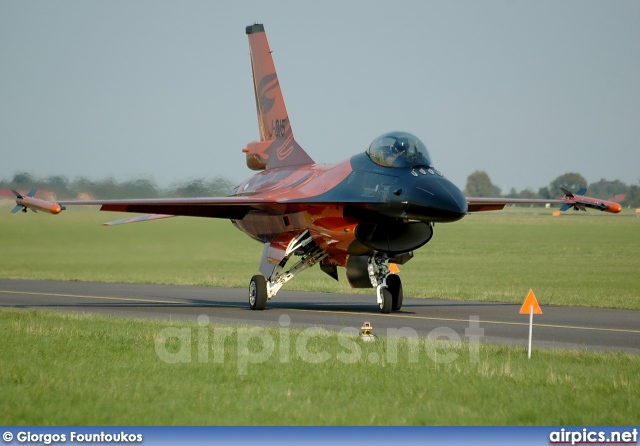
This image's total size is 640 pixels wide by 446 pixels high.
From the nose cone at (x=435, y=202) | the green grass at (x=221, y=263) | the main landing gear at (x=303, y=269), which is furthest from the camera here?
the green grass at (x=221, y=263)

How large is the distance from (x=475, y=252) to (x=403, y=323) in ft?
118

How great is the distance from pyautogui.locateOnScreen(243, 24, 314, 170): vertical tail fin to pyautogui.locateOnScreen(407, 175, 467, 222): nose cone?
6868 millimetres

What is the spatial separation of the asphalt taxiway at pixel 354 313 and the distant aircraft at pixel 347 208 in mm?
A: 953

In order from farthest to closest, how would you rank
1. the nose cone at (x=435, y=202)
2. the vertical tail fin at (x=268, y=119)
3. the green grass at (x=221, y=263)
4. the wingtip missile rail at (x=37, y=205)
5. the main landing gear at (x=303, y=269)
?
the green grass at (x=221, y=263)
the vertical tail fin at (x=268, y=119)
the main landing gear at (x=303, y=269)
the wingtip missile rail at (x=37, y=205)
the nose cone at (x=435, y=202)

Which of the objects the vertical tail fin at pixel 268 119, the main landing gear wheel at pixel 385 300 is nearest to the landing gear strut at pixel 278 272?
the main landing gear wheel at pixel 385 300

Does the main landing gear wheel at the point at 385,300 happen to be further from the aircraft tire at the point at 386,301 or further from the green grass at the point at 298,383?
the green grass at the point at 298,383

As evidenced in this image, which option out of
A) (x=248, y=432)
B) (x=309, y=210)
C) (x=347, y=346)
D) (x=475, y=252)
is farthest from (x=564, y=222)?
(x=248, y=432)

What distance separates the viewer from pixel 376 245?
20016 millimetres

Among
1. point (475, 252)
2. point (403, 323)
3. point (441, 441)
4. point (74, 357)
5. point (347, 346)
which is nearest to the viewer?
point (441, 441)

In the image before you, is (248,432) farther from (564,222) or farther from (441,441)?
(564,222)

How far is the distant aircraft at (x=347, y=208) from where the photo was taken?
18.8m

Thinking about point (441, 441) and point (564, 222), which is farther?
point (564, 222)

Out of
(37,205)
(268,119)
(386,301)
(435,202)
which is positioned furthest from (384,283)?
(268,119)

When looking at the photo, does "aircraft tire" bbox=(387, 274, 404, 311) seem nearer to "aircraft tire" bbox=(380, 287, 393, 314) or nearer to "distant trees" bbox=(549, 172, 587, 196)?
"aircraft tire" bbox=(380, 287, 393, 314)
